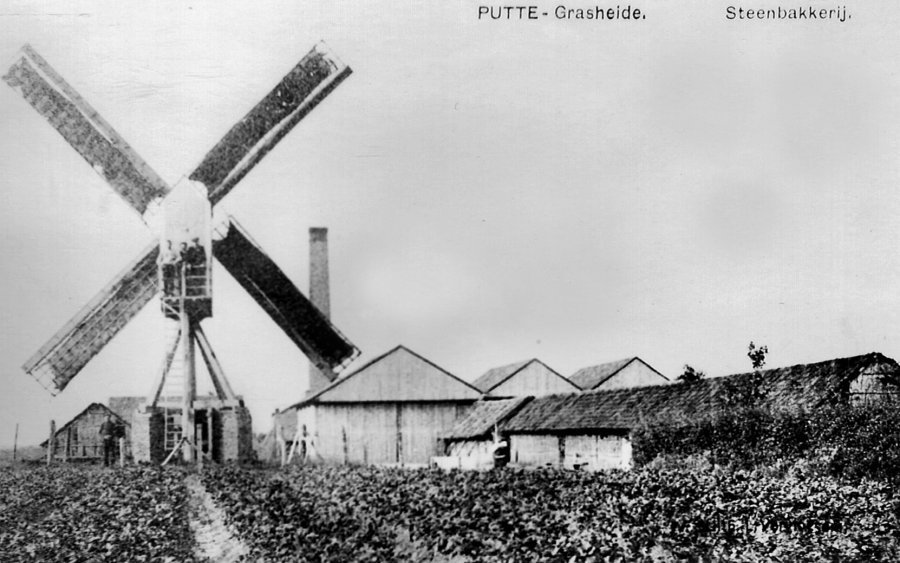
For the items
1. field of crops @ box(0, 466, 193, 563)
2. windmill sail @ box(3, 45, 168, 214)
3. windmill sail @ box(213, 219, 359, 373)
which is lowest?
field of crops @ box(0, 466, 193, 563)

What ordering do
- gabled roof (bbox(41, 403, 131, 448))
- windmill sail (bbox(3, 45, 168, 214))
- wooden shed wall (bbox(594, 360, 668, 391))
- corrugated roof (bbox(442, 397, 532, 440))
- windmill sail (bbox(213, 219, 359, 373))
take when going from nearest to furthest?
windmill sail (bbox(3, 45, 168, 214)) < windmill sail (bbox(213, 219, 359, 373)) < corrugated roof (bbox(442, 397, 532, 440)) < gabled roof (bbox(41, 403, 131, 448)) < wooden shed wall (bbox(594, 360, 668, 391))

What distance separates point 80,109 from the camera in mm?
16266

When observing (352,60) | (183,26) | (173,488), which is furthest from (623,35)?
(173,488)

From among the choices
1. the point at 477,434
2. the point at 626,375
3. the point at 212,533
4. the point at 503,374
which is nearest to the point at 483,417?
the point at 477,434

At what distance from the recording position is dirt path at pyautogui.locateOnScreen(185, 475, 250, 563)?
1121cm

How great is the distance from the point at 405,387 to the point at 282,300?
41.0ft

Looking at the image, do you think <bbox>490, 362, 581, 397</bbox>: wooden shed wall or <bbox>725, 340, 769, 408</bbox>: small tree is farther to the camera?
<bbox>490, 362, 581, 397</bbox>: wooden shed wall

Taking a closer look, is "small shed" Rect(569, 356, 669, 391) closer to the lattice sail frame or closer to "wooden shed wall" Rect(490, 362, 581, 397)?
"wooden shed wall" Rect(490, 362, 581, 397)

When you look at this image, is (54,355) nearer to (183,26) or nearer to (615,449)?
(183,26)

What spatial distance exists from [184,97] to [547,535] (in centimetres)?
863

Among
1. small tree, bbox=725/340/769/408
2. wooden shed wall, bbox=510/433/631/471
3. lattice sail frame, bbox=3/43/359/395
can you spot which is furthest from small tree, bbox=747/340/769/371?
lattice sail frame, bbox=3/43/359/395

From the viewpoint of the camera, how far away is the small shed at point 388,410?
32094 mm

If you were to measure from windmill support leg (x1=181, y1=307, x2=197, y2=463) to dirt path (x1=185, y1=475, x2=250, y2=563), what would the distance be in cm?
444

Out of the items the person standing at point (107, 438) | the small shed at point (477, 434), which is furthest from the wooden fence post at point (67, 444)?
the small shed at point (477, 434)
